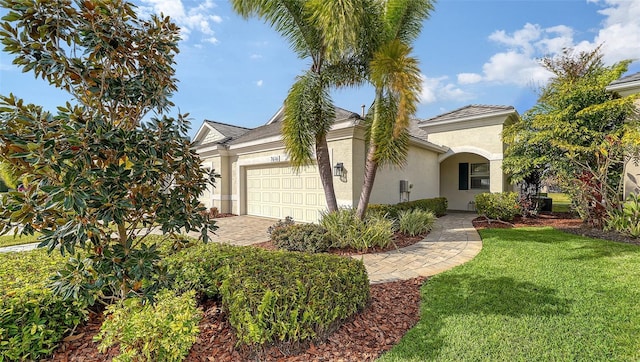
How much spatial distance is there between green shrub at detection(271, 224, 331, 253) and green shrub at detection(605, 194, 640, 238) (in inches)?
339

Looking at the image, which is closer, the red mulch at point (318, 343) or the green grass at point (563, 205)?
the red mulch at point (318, 343)

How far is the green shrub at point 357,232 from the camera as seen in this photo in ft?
22.7

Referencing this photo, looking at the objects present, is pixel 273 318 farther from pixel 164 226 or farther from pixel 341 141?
pixel 341 141

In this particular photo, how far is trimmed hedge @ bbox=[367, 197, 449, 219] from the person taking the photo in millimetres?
9398

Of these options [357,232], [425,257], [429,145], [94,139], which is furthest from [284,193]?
[94,139]

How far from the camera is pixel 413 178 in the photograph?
12.6 metres

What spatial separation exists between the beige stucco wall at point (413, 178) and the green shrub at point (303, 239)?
3611 millimetres

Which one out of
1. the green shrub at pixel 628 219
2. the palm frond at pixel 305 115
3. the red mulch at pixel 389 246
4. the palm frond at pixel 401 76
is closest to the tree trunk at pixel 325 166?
the palm frond at pixel 305 115

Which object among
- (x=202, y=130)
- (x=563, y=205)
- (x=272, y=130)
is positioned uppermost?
(x=202, y=130)

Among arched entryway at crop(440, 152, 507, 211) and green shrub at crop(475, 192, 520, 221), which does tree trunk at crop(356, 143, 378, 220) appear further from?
arched entryway at crop(440, 152, 507, 211)

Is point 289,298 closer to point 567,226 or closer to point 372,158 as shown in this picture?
point 372,158

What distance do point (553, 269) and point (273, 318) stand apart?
552 centimetres

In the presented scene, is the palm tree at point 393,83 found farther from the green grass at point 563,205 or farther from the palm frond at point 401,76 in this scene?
the green grass at point 563,205

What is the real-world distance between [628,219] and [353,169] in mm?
8171
